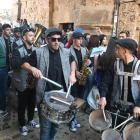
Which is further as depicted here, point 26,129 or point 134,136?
point 26,129

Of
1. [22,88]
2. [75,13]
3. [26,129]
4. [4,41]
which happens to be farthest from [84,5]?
[26,129]

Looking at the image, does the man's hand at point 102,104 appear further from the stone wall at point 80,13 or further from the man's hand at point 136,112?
the stone wall at point 80,13

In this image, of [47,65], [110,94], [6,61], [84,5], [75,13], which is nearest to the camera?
[47,65]

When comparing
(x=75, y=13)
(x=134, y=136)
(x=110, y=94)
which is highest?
(x=75, y=13)

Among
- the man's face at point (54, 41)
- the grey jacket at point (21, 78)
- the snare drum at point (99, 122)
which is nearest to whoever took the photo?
the snare drum at point (99, 122)

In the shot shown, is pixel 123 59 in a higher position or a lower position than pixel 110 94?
higher

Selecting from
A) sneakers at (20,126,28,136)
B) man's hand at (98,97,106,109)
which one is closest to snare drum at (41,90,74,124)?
man's hand at (98,97,106,109)

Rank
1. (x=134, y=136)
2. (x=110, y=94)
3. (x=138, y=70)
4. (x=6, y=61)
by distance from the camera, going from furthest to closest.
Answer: (x=6, y=61)
(x=110, y=94)
(x=138, y=70)
(x=134, y=136)

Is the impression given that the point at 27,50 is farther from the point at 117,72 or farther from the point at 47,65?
the point at 117,72

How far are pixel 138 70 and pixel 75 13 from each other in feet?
16.9

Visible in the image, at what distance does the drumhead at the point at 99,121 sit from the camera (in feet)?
5.75

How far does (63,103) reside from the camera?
184 cm

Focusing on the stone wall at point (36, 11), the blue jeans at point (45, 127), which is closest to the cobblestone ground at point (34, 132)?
the blue jeans at point (45, 127)

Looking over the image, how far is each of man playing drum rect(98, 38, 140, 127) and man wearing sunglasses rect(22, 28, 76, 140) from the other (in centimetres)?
63
